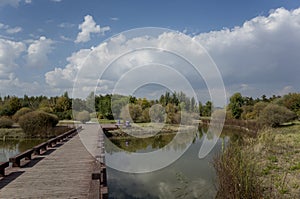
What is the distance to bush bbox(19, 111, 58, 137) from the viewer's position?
24.7 meters

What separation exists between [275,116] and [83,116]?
25003 mm

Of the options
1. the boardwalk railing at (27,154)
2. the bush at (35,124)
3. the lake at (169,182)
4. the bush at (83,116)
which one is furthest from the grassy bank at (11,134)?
the lake at (169,182)

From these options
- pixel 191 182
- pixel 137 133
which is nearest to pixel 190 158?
pixel 191 182

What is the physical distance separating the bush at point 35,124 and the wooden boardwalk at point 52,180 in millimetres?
15943

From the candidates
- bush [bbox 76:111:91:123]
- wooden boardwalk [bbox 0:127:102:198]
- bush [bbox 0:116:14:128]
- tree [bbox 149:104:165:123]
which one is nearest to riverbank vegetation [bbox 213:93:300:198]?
wooden boardwalk [bbox 0:127:102:198]

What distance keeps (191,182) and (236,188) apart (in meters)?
4.67

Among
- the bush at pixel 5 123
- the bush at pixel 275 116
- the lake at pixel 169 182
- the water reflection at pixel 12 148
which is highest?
the bush at pixel 275 116

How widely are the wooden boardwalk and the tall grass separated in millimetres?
2857

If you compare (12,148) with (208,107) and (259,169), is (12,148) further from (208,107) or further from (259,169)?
(208,107)

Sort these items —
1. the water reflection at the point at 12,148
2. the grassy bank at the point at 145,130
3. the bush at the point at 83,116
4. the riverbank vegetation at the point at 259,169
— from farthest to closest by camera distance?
1. the bush at the point at 83,116
2. the grassy bank at the point at 145,130
3. the water reflection at the point at 12,148
4. the riverbank vegetation at the point at 259,169

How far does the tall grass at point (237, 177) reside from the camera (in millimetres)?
5633

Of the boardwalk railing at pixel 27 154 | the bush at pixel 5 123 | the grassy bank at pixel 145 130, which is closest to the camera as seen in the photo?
the boardwalk railing at pixel 27 154

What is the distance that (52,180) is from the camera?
6.96m

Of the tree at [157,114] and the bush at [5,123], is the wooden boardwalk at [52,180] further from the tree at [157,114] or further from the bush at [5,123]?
the tree at [157,114]
